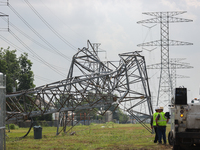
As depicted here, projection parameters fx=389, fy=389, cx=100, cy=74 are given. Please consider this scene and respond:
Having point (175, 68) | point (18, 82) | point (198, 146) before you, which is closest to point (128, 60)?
point (198, 146)

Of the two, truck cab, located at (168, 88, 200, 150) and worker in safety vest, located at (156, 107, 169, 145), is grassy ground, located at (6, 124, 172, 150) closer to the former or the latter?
worker in safety vest, located at (156, 107, 169, 145)

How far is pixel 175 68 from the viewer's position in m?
63.8

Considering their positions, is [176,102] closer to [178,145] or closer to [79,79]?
[178,145]

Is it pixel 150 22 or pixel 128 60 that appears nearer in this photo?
pixel 128 60

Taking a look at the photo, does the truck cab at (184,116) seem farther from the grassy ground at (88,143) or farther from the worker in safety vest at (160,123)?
the worker in safety vest at (160,123)

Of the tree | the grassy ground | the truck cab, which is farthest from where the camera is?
the tree

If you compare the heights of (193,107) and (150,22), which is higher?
(150,22)

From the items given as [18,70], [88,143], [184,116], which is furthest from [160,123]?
[18,70]

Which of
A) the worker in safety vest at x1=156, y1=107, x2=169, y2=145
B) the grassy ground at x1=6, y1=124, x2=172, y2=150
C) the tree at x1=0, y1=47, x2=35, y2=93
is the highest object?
the tree at x1=0, y1=47, x2=35, y2=93

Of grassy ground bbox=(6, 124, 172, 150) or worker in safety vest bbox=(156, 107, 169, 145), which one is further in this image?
worker in safety vest bbox=(156, 107, 169, 145)

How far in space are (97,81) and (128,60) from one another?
3554 millimetres

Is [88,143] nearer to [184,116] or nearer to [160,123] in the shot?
[160,123]

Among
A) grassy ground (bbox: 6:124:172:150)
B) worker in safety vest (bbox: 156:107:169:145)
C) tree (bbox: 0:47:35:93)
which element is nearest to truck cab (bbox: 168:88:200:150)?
grassy ground (bbox: 6:124:172:150)

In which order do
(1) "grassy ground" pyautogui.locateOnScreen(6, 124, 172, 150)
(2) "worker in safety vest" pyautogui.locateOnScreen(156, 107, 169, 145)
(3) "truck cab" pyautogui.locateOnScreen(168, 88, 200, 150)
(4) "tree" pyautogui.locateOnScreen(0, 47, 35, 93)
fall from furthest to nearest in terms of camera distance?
(4) "tree" pyautogui.locateOnScreen(0, 47, 35, 93) < (2) "worker in safety vest" pyautogui.locateOnScreen(156, 107, 169, 145) < (1) "grassy ground" pyautogui.locateOnScreen(6, 124, 172, 150) < (3) "truck cab" pyautogui.locateOnScreen(168, 88, 200, 150)
